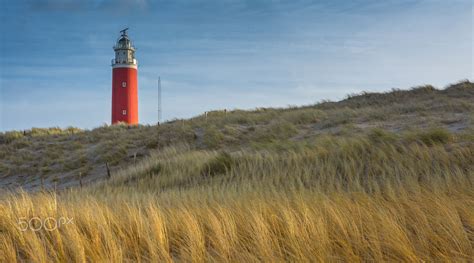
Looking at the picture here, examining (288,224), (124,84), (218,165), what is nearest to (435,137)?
(218,165)

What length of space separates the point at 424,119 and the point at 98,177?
11.0 metres

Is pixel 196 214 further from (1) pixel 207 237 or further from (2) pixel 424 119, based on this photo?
(2) pixel 424 119

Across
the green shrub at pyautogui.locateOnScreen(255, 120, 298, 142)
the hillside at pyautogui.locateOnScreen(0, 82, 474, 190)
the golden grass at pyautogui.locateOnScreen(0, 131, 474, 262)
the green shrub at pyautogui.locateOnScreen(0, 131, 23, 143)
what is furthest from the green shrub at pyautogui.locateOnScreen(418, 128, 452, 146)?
the green shrub at pyautogui.locateOnScreen(0, 131, 23, 143)

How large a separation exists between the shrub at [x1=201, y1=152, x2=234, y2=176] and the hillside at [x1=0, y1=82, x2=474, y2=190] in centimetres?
203

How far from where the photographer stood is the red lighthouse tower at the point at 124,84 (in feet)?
108

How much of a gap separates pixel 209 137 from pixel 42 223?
449 inches

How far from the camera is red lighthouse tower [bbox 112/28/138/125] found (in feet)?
108

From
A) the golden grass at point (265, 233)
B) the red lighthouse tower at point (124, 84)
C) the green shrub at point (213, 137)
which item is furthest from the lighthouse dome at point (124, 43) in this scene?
the golden grass at point (265, 233)

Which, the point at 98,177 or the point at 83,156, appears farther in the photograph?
the point at 83,156

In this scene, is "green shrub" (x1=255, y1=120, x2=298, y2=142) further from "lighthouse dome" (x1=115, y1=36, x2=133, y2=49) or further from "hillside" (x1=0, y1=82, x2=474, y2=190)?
"lighthouse dome" (x1=115, y1=36, x2=133, y2=49)

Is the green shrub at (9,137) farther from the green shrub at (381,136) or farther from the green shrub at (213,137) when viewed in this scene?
the green shrub at (381,136)

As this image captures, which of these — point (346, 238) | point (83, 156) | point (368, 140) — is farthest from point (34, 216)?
point (83, 156)

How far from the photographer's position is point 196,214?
4332 mm

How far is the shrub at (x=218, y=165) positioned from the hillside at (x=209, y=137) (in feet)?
6.67
